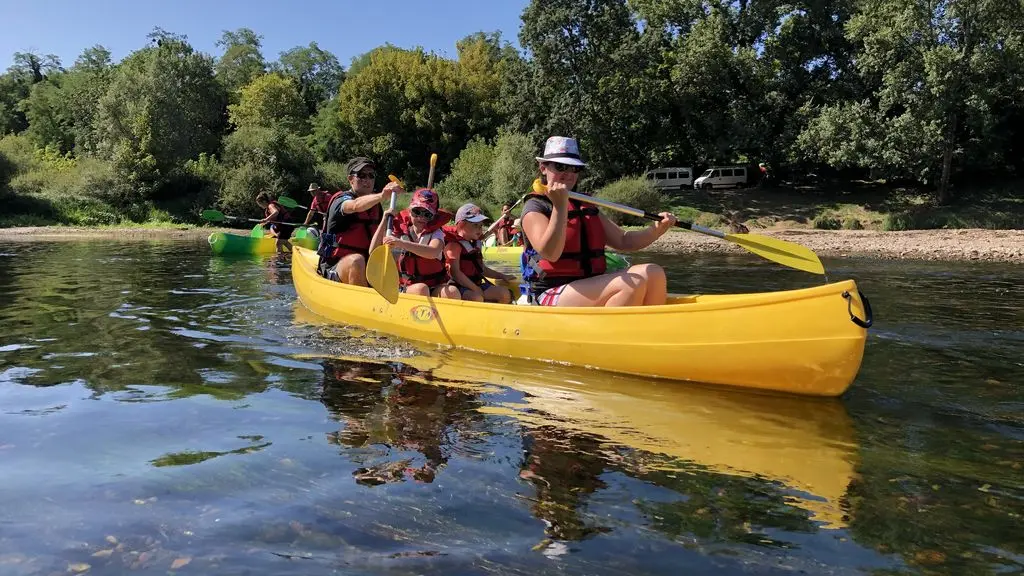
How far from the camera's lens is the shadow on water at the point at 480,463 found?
2.65 m

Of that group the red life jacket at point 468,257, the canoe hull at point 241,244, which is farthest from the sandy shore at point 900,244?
the red life jacket at point 468,257

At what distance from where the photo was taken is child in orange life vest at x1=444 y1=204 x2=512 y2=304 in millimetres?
6664

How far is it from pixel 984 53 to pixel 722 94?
32.9 feet

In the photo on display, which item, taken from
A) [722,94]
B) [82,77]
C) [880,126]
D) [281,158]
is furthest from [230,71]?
[880,126]

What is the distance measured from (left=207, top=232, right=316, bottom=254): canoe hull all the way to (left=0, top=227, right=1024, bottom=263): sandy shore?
7.67m

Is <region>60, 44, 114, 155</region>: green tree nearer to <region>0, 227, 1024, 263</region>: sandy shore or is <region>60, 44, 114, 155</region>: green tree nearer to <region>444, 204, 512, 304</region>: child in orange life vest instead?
<region>0, 227, 1024, 263</region>: sandy shore

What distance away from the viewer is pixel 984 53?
23.3 meters

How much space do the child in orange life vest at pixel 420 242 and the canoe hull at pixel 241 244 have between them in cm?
877

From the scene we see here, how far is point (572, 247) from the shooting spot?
519 centimetres

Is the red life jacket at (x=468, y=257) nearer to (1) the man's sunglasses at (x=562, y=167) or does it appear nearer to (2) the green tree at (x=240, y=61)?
(1) the man's sunglasses at (x=562, y=167)

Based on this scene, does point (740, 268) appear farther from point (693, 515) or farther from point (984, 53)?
point (984, 53)

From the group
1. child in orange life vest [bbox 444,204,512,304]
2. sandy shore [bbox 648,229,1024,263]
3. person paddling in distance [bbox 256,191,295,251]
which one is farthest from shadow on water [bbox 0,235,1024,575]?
sandy shore [bbox 648,229,1024,263]

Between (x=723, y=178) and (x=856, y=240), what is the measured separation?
41.6ft

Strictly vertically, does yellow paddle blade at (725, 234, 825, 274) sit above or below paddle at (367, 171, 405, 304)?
above
